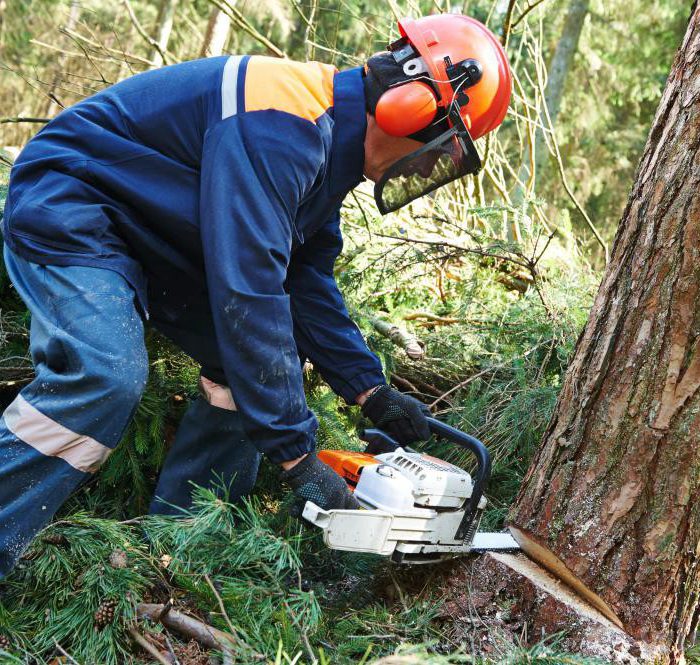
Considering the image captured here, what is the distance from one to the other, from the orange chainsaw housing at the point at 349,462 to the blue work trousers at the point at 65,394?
2.27 ft

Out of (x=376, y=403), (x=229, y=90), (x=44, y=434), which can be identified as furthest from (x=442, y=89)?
(x=44, y=434)

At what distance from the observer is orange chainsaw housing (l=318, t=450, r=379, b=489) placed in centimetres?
227

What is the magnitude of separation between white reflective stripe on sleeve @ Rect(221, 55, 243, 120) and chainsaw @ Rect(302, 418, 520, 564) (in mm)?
1131

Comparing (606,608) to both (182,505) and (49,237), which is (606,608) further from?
(49,237)

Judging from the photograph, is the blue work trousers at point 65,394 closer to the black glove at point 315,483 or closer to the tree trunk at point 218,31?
the black glove at point 315,483

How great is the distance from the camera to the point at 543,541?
2.27 metres

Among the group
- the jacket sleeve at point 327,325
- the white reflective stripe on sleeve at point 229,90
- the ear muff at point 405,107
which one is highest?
the ear muff at point 405,107

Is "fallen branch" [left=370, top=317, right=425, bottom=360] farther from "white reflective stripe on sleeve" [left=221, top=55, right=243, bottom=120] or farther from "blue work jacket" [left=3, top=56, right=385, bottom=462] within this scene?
"white reflective stripe on sleeve" [left=221, top=55, right=243, bottom=120]

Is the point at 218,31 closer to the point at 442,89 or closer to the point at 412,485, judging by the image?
the point at 442,89

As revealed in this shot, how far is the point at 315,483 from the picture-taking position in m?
2.02

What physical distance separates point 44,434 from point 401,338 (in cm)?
197

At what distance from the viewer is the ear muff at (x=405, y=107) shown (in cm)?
214

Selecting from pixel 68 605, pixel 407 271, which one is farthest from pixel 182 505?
pixel 407 271

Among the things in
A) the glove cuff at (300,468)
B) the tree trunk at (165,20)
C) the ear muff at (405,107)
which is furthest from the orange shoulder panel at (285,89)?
the tree trunk at (165,20)
